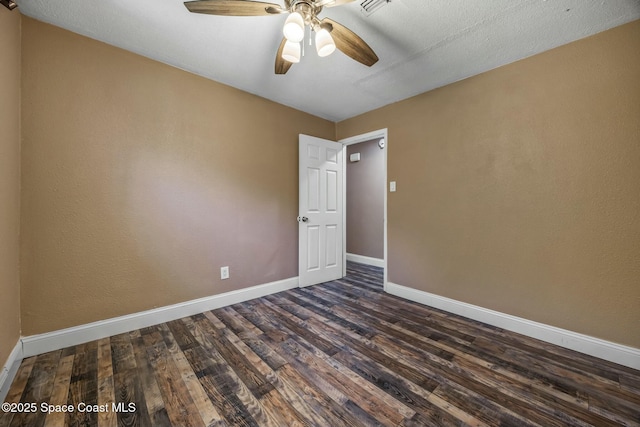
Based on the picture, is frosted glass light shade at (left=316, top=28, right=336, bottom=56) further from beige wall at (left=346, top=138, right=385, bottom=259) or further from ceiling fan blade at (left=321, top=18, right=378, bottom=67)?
beige wall at (left=346, top=138, right=385, bottom=259)

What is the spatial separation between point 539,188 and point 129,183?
3.62 metres

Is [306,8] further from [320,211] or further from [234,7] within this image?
[320,211]

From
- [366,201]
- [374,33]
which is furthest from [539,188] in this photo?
[366,201]

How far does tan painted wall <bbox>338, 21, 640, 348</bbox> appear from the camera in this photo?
1822 mm

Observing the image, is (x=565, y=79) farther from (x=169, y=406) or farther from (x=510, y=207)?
(x=169, y=406)

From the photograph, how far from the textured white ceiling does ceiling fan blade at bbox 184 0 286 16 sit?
1.29ft

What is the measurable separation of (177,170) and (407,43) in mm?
2400

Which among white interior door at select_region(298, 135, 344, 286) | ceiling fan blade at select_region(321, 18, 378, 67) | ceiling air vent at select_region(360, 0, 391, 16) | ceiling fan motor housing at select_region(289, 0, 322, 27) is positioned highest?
ceiling air vent at select_region(360, 0, 391, 16)

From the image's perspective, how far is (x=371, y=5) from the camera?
5.42 ft

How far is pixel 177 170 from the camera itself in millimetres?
2465

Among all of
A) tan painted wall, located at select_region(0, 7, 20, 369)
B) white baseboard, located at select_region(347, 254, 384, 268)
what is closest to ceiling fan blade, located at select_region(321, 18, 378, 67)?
tan painted wall, located at select_region(0, 7, 20, 369)

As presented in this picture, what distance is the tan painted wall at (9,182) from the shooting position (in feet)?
5.01

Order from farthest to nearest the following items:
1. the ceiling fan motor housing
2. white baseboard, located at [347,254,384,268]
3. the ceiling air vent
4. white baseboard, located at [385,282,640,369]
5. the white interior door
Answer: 1. white baseboard, located at [347,254,384,268]
2. the white interior door
3. white baseboard, located at [385,282,640,369]
4. the ceiling air vent
5. the ceiling fan motor housing

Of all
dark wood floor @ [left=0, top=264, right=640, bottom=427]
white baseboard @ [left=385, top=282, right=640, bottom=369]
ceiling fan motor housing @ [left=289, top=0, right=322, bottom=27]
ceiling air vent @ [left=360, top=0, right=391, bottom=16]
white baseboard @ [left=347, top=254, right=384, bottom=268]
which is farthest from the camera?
white baseboard @ [left=347, top=254, right=384, bottom=268]
